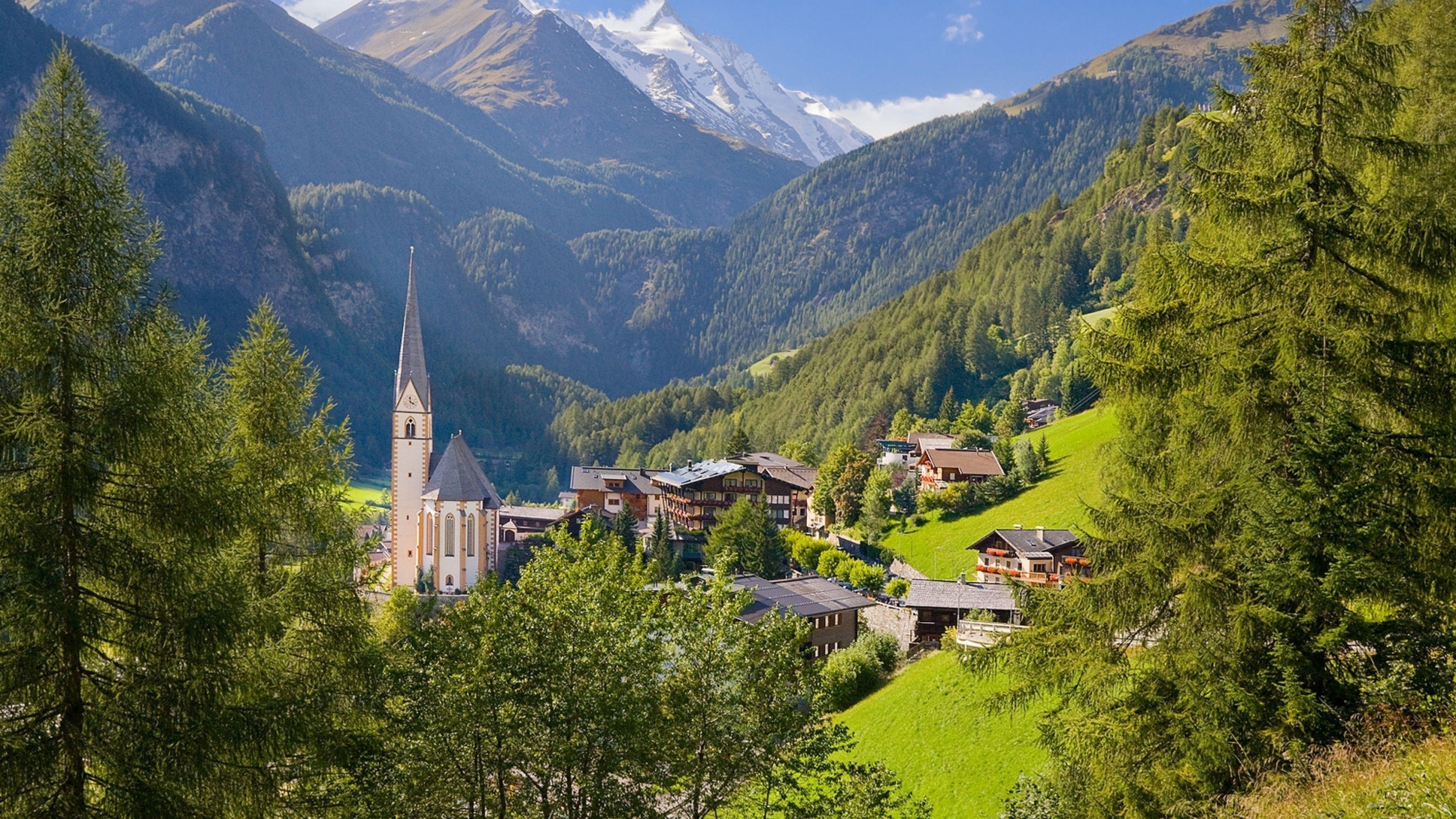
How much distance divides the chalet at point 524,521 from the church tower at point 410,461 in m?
9.77

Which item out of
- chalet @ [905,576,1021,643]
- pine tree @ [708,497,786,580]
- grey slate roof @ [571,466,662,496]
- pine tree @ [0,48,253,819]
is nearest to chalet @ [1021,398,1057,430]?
pine tree @ [708,497,786,580]

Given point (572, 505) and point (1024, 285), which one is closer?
point (572, 505)

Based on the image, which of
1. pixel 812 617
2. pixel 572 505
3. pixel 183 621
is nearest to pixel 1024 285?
pixel 572 505

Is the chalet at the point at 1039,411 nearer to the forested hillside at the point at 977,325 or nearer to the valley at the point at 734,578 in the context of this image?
the forested hillside at the point at 977,325

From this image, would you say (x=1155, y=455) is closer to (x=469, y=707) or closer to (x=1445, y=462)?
(x=1445, y=462)

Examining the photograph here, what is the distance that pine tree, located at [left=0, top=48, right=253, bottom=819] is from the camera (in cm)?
1065

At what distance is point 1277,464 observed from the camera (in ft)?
45.7

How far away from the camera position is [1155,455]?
1617 cm

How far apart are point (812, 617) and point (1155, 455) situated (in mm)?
36418

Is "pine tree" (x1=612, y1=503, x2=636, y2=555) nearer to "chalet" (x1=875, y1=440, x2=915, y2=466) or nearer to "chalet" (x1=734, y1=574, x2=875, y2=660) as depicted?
"chalet" (x1=875, y1=440, x2=915, y2=466)

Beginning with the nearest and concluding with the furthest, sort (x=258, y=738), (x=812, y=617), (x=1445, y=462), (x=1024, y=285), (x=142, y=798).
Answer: (x=142, y=798)
(x=258, y=738)
(x=1445, y=462)
(x=812, y=617)
(x=1024, y=285)

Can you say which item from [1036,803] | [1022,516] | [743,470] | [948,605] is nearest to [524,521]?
[743,470]

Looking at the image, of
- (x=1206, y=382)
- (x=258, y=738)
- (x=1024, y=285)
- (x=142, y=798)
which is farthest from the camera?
(x=1024, y=285)

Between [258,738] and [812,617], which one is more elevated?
[258,738]
